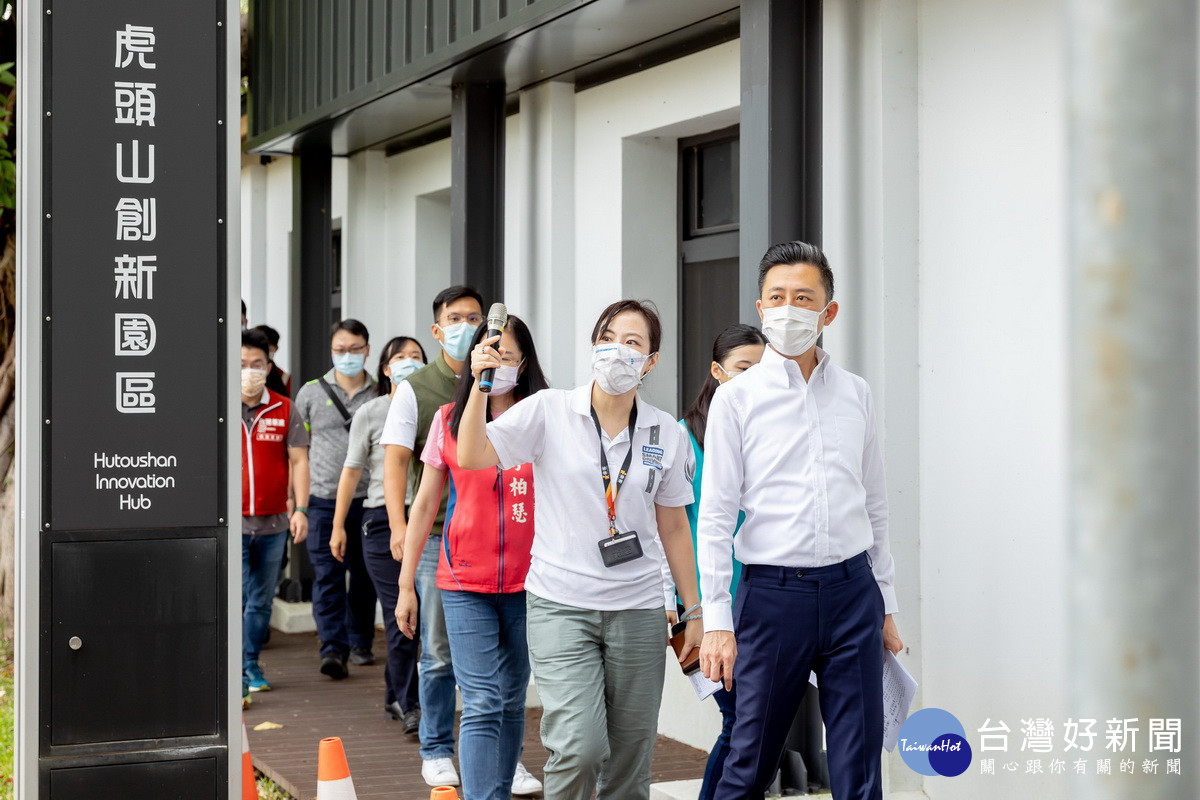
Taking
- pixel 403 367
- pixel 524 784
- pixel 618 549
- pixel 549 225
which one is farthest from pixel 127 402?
pixel 549 225

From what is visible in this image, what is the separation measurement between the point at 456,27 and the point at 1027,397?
431cm

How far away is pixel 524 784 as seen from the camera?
6285 millimetres

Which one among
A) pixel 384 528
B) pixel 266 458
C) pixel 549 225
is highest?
pixel 549 225

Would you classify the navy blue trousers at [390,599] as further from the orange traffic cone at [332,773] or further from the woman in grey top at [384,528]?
the orange traffic cone at [332,773]

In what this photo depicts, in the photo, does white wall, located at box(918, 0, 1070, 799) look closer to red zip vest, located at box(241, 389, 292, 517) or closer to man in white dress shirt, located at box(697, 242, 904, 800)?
man in white dress shirt, located at box(697, 242, 904, 800)

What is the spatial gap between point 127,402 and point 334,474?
15.4ft

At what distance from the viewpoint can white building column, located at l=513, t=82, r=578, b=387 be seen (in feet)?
28.6

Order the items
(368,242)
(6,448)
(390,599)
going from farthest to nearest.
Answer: (368,242)
(6,448)
(390,599)

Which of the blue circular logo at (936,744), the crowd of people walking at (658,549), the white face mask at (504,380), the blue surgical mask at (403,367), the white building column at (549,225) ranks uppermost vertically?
the white building column at (549,225)

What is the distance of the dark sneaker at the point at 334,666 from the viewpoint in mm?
9273

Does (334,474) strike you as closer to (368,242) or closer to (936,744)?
(368,242)

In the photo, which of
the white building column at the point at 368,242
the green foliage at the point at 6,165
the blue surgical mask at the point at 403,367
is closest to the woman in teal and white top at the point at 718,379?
the blue surgical mask at the point at 403,367

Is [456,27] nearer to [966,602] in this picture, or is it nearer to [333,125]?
[333,125]

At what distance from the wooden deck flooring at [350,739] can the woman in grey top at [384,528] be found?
201 millimetres
